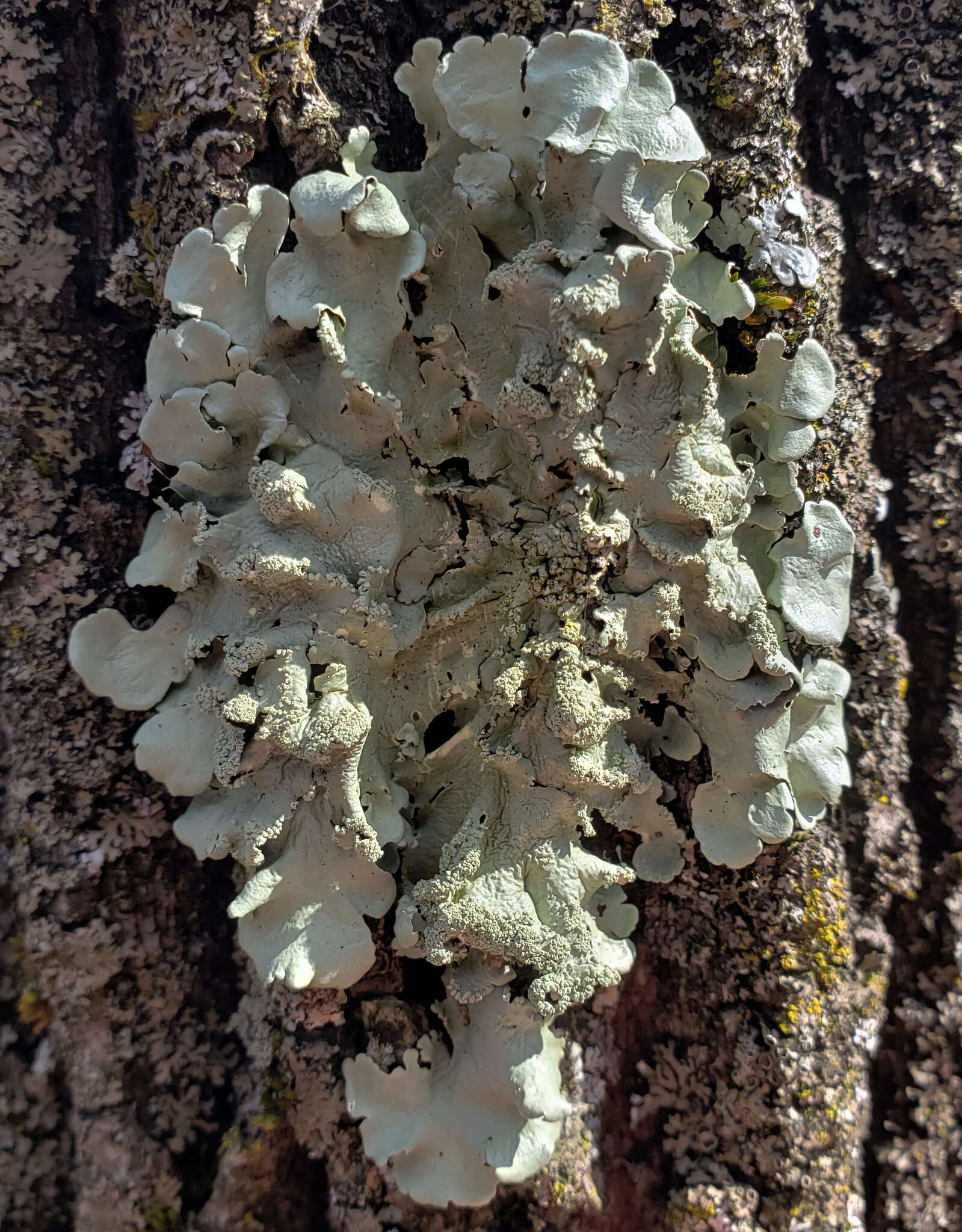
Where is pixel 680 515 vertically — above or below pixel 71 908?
above

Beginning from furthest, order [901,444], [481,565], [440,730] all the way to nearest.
Result: [901,444]
[440,730]
[481,565]

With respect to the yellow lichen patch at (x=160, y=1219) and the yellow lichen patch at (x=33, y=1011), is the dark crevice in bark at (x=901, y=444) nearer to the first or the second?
the yellow lichen patch at (x=160, y=1219)

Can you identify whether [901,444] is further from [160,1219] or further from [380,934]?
[160,1219]

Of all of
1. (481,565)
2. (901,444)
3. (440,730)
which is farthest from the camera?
(901,444)

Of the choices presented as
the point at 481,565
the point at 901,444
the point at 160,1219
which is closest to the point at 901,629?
the point at 901,444

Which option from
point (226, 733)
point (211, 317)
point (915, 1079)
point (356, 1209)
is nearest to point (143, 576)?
point (226, 733)

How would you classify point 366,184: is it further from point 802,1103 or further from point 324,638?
point 802,1103
